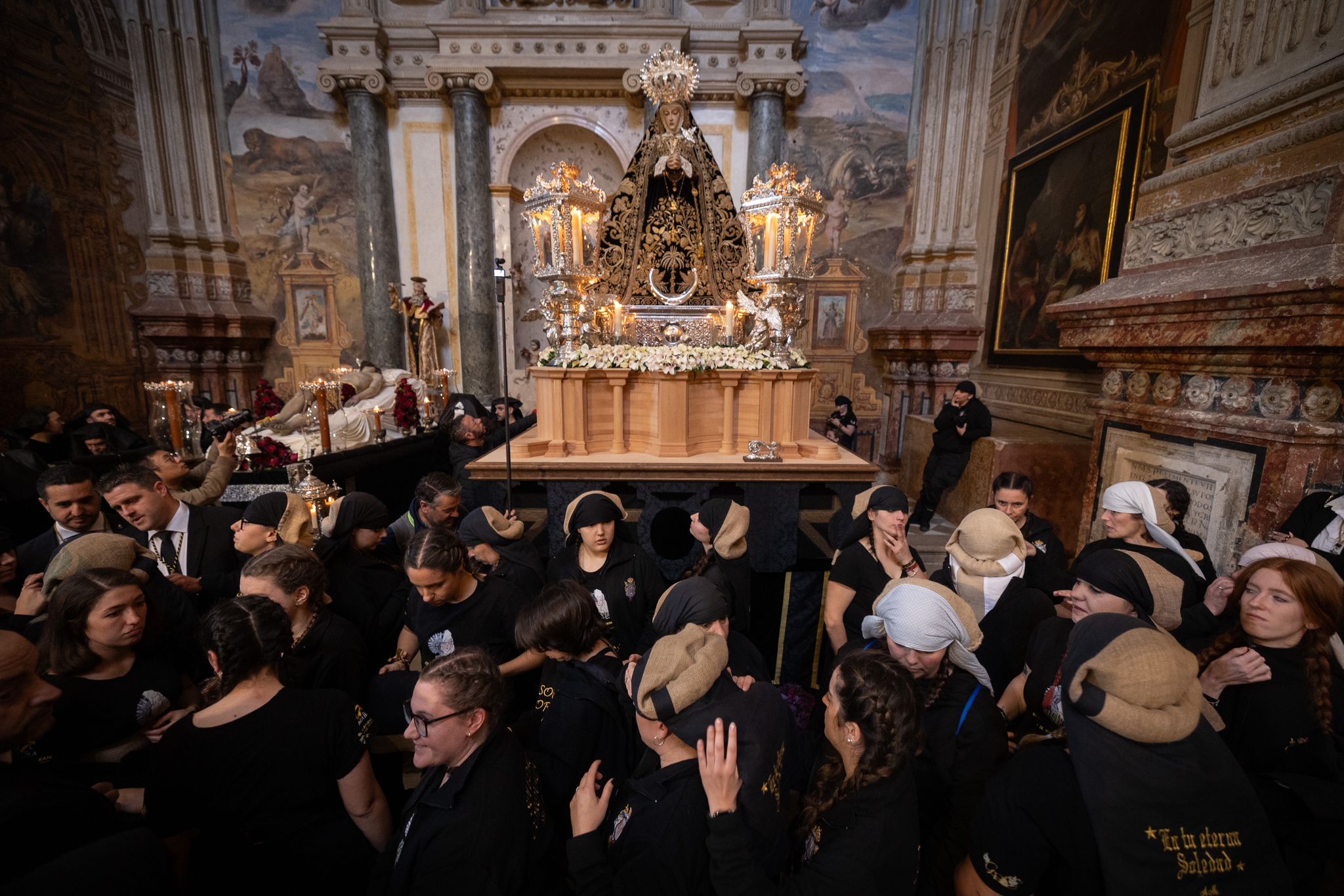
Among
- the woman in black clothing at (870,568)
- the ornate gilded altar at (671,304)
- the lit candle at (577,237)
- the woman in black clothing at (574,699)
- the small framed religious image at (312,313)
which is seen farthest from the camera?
the small framed religious image at (312,313)

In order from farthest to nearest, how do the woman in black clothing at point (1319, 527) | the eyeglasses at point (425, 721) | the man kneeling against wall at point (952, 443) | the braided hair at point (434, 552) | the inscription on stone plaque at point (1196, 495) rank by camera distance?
the man kneeling against wall at point (952, 443) < the inscription on stone plaque at point (1196, 495) < the woman in black clothing at point (1319, 527) < the braided hair at point (434, 552) < the eyeglasses at point (425, 721)

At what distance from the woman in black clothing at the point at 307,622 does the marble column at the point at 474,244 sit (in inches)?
346

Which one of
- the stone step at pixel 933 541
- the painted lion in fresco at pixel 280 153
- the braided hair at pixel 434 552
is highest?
the painted lion in fresco at pixel 280 153

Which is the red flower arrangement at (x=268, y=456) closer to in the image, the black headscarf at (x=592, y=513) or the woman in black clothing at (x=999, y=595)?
the black headscarf at (x=592, y=513)

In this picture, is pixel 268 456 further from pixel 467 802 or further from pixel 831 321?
pixel 831 321

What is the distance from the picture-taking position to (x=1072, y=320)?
4.38m

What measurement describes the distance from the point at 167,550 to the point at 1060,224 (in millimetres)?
9963

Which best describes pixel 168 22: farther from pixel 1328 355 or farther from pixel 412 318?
pixel 1328 355

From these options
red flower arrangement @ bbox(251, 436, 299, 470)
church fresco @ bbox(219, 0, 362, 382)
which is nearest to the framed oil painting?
red flower arrangement @ bbox(251, 436, 299, 470)

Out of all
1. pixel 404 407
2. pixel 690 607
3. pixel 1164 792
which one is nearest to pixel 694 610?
pixel 690 607

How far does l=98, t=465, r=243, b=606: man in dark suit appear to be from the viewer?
287cm

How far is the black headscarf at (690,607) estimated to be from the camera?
2031 millimetres

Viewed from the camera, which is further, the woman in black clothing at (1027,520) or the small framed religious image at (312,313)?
the small framed religious image at (312,313)

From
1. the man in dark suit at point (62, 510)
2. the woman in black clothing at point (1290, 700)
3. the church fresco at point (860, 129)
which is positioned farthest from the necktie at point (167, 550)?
the church fresco at point (860, 129)
